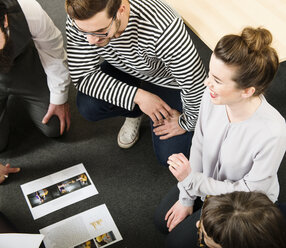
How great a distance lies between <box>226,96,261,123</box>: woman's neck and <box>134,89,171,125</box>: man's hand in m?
0.50

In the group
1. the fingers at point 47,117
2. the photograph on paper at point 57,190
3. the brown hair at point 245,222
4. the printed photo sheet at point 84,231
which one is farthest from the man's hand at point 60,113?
the brown hair at point 245,222

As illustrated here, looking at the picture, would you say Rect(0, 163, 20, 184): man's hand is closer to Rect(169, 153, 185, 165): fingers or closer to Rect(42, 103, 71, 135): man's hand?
Rect(42, 103, 71, 135): man's hand

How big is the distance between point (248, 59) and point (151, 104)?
2.22ft

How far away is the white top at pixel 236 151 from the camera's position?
1.13 metres

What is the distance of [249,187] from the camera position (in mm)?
1211

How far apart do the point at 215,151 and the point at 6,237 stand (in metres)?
0.84

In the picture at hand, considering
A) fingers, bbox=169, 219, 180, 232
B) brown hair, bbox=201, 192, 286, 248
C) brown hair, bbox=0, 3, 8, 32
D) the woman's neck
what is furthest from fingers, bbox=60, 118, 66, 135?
brown hair, bbox=201, 192, 286, 248

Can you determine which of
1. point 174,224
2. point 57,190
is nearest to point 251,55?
point 174,224

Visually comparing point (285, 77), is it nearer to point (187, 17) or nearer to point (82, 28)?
point (187, 17)

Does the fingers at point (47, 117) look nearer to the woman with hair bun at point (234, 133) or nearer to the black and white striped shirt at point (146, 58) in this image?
the black and white striped shirt at point (146, 58)

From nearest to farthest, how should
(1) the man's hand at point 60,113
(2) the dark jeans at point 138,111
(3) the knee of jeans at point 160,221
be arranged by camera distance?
(3) the knee of jeans at point 160,221 → (2) the dark jeans at point 138,111 → (1) the man's hand at point 60,113

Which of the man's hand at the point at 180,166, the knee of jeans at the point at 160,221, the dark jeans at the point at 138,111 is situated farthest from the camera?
the dark jeans at the point at 138,111

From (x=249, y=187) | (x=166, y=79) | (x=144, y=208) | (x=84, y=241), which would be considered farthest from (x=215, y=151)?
(x=84, y=241)

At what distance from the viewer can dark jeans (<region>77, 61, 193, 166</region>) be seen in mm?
1693
